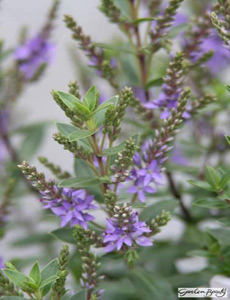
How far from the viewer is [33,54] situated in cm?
86

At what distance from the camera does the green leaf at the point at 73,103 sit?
0.47 m

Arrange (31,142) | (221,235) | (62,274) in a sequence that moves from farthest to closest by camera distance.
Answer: (31,142), (221,235), (62,274)

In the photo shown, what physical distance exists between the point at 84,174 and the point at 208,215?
292 mm

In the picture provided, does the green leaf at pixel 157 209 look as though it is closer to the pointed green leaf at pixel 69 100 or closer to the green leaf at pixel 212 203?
the green leaf at pixel 212 203

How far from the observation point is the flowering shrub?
1.56 feet

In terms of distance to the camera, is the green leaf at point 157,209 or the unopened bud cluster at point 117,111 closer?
the unopened bud cluster at point 117,111

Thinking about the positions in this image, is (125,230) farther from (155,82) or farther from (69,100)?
(155,82)

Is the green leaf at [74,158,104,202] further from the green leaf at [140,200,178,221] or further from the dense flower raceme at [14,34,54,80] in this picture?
the dense flower raceme at [14,34,54,80]

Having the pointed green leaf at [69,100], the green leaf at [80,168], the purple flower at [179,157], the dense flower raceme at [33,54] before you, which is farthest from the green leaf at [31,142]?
the pointed green leaf at [69,100]

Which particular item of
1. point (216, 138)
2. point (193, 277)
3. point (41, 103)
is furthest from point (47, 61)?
point (41, 103)

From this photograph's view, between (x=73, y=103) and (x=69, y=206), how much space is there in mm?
106

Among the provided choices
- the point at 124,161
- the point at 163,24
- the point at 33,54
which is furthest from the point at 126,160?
the point at 33,54

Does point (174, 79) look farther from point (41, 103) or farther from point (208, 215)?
point (41, 103)

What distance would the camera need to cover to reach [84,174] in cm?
57
